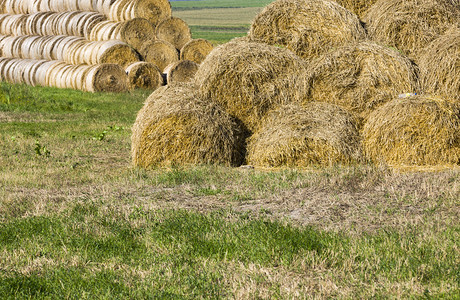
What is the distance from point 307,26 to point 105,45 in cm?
1332

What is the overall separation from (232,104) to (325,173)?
2.51m

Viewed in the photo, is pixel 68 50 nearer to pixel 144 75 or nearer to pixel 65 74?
pixel 65 74

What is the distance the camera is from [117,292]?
4172 millimetres

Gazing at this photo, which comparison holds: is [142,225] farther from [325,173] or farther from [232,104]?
[232,104]

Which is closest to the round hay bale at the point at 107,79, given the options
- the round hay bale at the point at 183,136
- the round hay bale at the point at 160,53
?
the round hay bale at the point at 160,53

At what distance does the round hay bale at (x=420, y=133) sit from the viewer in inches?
340

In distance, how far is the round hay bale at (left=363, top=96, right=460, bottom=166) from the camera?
28.3 feet

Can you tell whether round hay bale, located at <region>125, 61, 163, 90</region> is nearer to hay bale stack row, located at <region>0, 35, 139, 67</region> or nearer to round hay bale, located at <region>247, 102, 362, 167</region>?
hay bale stack row, located at <region>0, 35, 139, 67</region>

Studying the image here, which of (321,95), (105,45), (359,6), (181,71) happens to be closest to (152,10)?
(105,45)

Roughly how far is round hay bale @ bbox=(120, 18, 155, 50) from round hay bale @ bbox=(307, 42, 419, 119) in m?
14.3

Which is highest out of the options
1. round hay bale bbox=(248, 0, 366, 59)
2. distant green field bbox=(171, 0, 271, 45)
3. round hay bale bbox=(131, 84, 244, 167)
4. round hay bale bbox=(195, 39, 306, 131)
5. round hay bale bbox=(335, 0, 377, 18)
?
round hay bale bbox=(335, 0, 377, 18)

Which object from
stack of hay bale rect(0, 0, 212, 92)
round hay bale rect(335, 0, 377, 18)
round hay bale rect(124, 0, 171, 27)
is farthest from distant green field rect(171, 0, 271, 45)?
round hay bale rect(335, 0, 377, 18)

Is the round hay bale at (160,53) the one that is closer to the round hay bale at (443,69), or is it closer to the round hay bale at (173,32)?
the round hay bale at (173,32)

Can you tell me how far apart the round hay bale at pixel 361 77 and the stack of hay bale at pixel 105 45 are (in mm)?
12827
